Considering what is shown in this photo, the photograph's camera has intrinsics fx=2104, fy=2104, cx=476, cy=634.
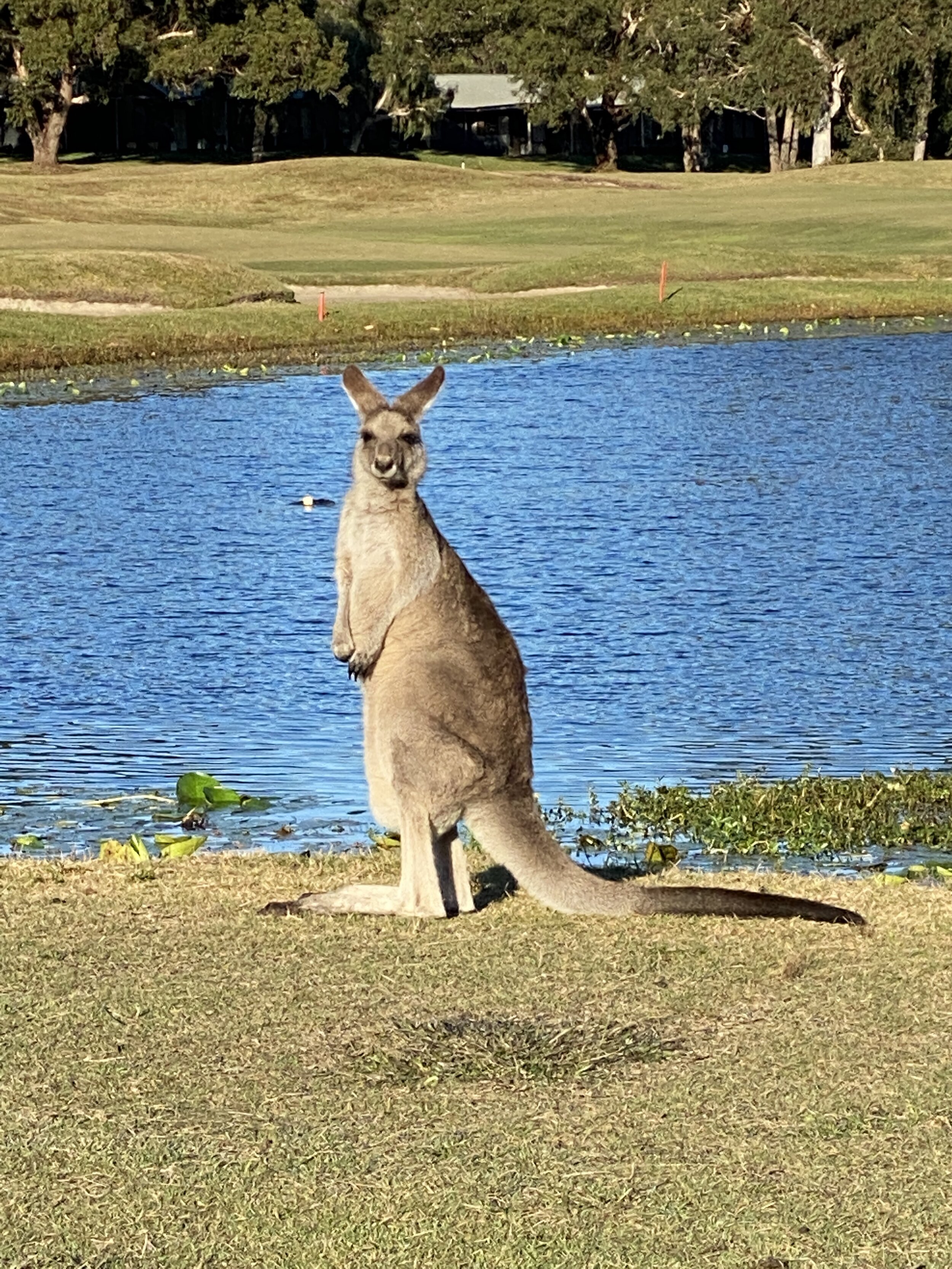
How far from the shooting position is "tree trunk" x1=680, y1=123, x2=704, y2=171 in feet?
283

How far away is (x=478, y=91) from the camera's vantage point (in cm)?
9650

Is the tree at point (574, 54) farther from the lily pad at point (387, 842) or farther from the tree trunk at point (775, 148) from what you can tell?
the lily pad at point (387, 842)

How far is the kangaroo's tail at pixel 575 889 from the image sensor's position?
21.8 ft

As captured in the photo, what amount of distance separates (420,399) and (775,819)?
3.47 meters

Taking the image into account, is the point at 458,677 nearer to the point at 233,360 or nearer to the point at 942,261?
the point at 233,360

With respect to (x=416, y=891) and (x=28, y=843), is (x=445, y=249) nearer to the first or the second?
(x=28, y=843)

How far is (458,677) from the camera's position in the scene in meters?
6.71

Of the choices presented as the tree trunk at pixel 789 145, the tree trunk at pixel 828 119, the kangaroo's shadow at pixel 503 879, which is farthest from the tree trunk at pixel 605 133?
the kangaroo's shadow at pixel 503 879

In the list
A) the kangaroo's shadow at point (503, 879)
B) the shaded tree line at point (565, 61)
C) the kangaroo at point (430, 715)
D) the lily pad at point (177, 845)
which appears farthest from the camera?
the shaded tree line at point (565, 61)

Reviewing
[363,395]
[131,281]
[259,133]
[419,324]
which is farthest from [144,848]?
[259,133]

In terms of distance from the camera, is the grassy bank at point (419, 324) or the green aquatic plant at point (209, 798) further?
the grassy bank at point (419, 324)

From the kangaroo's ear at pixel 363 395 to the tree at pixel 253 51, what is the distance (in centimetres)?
7034

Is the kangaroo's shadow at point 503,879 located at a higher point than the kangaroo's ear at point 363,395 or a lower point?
lower

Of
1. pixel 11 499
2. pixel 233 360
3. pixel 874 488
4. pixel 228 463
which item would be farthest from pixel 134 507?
pixel 233 360
